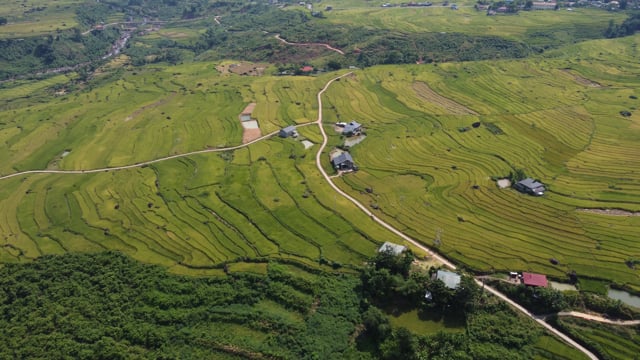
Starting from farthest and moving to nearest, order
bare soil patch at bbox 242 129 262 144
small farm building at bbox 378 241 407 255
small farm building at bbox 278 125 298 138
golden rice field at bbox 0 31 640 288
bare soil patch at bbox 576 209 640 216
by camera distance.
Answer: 1. bare soil patch at bbox 242 129 262 144
2. small farm building at bbox 278 125 298 138
3. bare soil patch at bbox 576 209 640 216
4. golden rice field at bbox 0 31 640 288
5. small farm building at bbox 378 241 407 255

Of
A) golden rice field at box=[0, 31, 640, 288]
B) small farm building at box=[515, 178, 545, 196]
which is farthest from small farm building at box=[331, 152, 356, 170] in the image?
small farm building at box=[515, 178, 545, 196]

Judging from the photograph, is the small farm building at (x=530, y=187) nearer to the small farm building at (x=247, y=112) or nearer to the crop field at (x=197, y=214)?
the crop field at (x=197, y=214)

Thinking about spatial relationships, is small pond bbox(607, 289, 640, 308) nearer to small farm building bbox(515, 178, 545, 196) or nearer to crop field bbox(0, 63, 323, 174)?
small farm building bbox(515, 178, 545, 196)

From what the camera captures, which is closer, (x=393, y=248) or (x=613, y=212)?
(x=393, y=248)

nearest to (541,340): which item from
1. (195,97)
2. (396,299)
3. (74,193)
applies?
(396,299)

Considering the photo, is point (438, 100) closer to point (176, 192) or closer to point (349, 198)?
point (349, 198)

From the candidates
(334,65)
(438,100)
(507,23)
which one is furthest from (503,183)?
(507,23)
